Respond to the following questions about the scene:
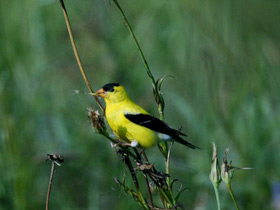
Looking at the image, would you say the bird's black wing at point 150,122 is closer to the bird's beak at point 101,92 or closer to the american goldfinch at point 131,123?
the american goldfinch at point 131,123

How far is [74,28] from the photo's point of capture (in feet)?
14.3

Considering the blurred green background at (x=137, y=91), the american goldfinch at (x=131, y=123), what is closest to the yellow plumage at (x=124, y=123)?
the american goldfinch at (x=131, y=123)

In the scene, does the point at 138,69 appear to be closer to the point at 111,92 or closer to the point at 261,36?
the point at 261,36

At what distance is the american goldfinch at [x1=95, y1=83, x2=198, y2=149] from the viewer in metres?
2.44

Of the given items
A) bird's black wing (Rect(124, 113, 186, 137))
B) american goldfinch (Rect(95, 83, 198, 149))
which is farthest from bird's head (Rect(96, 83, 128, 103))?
bird's black wing (Rect(124, 113, 186, 137))

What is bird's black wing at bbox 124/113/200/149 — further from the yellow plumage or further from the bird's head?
the bird's head

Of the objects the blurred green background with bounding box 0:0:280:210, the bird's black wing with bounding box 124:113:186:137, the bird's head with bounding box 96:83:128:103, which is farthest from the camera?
the blurred green background with bounding box 0:0:280:210

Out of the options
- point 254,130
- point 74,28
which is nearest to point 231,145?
point 254,130

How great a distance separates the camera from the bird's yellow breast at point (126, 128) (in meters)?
2.46

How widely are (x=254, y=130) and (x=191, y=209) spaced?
2.09ft

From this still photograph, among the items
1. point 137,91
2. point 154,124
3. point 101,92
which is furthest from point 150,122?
point 137,91

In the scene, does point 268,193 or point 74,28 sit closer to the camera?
point 268,193

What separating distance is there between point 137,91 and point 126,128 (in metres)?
1.72

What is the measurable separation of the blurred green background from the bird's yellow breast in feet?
0.48
